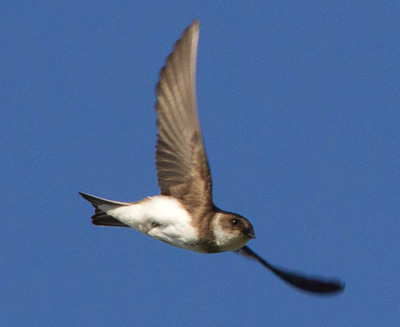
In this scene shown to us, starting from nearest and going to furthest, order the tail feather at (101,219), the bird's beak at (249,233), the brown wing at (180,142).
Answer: the brown wing at (180,142), the bird's beak at (249,233), the tail feather at (101,219)

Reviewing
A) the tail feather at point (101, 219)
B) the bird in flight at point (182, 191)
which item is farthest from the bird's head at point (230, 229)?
the tail feather at point (101, 219)

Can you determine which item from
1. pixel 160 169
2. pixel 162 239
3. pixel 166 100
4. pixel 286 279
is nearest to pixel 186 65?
pixel 166 100

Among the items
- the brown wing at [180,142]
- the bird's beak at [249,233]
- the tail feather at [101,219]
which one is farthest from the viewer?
the tail feather at [101,219]

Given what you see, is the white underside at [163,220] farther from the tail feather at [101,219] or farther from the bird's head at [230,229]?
the tail feather at [101,219]

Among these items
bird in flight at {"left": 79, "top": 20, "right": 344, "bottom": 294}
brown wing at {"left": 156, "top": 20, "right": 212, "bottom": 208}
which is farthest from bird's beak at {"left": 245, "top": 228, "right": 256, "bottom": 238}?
brown wing at {"left": 156, "top": 20, "right": 212, "bottom": 208}

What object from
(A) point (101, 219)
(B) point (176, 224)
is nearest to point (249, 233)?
(B) point (176, 224)

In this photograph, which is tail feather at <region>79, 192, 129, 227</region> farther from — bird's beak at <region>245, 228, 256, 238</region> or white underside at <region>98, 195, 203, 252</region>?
bird's beak at <region>245, 228, 256, 238</region>

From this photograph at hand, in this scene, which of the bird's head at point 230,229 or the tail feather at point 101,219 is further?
the tail feather at point 101,219
